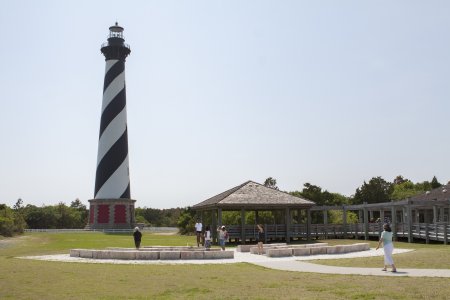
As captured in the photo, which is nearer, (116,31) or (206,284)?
(206,284)

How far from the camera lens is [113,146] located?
180 ft

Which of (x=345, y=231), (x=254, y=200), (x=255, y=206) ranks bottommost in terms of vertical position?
(x=345, y=231)

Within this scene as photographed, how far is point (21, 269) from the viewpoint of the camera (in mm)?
16094

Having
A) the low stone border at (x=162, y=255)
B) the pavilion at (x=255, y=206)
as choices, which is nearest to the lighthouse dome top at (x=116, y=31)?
the pavilion at (x=255, y=206)

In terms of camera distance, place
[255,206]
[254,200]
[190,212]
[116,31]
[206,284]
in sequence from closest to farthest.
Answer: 1. [206,284]
2. [255,206]
3. [254,200]
4. [190,212]
5. [116,31]

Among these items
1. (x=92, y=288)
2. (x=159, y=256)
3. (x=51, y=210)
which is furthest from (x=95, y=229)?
(x=92, y=288)

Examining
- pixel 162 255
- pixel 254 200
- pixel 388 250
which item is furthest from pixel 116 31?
pixel 388 250

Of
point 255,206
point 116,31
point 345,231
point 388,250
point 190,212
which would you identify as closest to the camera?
point 388,250

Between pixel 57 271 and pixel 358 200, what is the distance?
2556 inches

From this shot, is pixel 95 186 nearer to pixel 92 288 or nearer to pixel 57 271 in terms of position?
pixel 57 271

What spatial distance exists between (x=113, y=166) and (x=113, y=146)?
2217 mm

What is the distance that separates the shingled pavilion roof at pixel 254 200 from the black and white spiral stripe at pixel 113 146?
904 inches

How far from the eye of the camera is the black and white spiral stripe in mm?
54969

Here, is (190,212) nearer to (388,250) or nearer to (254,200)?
(254,200)
